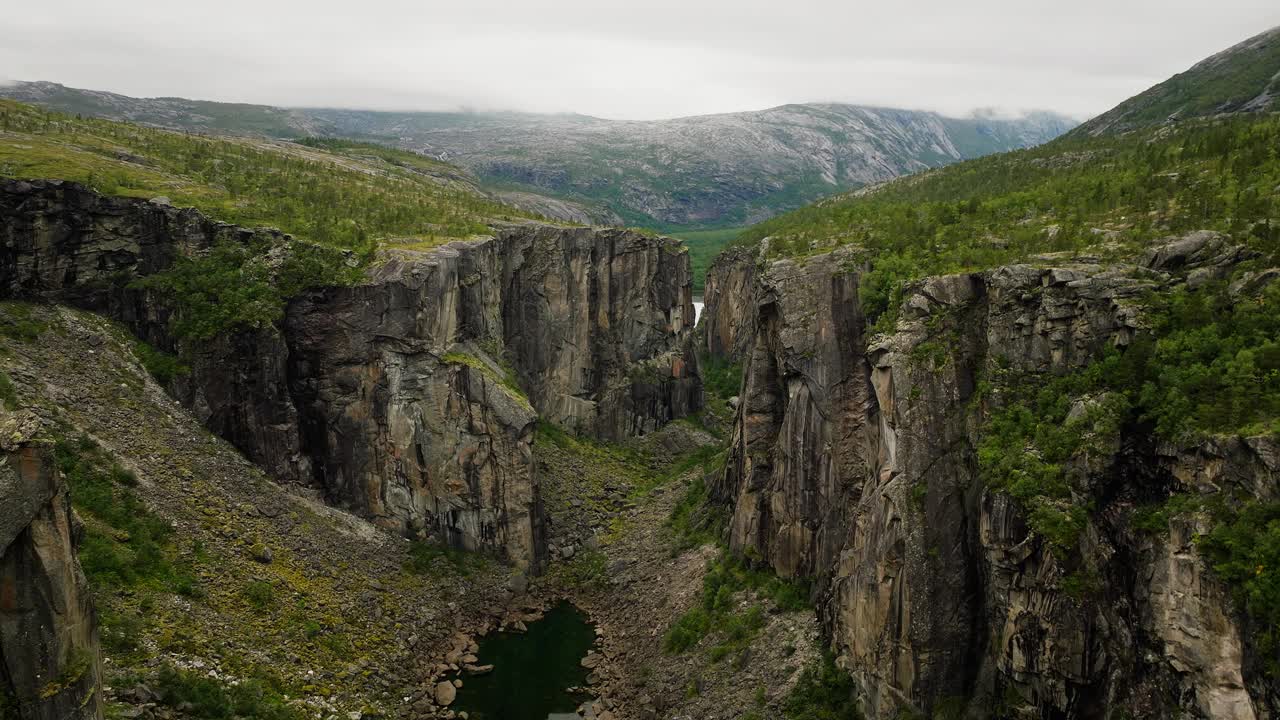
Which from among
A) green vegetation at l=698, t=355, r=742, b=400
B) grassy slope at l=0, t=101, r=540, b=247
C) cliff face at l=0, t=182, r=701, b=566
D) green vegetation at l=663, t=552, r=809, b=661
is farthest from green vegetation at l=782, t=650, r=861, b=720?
green vegetation at l=698, t=355, r=742, b=400

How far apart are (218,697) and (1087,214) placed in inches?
1909

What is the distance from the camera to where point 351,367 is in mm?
58438

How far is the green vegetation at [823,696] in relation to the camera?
37031 millimetres

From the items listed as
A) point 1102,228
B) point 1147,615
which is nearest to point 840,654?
point 1147,615

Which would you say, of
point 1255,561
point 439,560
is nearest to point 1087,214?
point 1255,561

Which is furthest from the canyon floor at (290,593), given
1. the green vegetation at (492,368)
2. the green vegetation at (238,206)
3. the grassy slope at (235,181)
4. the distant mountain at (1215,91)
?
the distant mountain at (1215,91)

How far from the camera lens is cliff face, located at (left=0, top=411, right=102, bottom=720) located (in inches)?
728

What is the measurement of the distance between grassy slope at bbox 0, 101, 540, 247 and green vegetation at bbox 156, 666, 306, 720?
3537 centimetres

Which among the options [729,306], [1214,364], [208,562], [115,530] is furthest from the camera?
[729,306]

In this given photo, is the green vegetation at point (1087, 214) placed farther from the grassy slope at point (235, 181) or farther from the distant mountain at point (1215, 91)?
the grassy slope at point (235, 181)

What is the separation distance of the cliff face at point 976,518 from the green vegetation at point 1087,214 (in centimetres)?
251

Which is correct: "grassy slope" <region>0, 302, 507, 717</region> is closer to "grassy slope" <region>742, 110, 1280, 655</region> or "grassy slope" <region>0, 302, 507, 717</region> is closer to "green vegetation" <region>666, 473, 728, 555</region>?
"green vegetation" <region>666, 473, 728, 555</region>

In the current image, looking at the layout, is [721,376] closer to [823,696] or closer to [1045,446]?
[823,696]

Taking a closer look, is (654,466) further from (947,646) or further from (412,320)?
(947,646)
